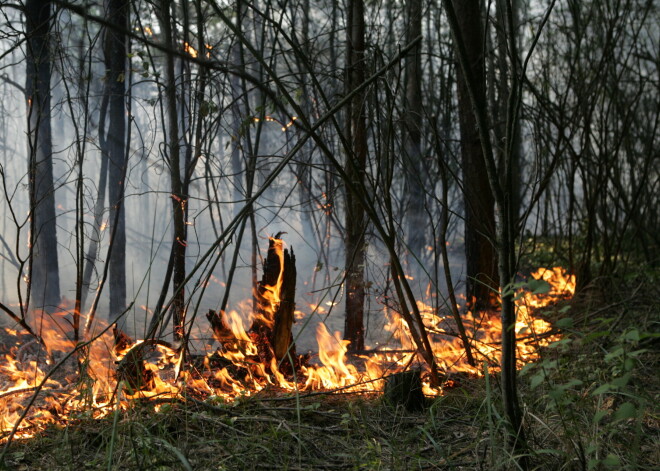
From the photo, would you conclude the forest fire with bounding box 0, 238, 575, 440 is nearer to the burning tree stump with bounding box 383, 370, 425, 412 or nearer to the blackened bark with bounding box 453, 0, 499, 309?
the burning tree stump with bounding box 383, 370, 425, 412

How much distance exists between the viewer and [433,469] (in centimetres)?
220

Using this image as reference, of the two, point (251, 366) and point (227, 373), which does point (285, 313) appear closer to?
point (251, 366)

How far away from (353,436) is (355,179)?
6.22 ft

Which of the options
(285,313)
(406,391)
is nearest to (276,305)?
(285,313)

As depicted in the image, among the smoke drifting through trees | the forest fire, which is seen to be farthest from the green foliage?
the forest fire

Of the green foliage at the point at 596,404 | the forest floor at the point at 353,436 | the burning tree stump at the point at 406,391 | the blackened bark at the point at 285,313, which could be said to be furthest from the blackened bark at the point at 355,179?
the green foliage at the point at 596,404

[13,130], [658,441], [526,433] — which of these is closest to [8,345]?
[526,433]

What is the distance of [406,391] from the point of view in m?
2.93

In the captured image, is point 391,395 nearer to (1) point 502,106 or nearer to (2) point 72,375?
(2) point 72,375

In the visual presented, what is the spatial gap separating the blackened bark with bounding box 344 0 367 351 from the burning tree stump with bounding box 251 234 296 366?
0.44m

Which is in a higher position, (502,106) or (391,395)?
(502,106)

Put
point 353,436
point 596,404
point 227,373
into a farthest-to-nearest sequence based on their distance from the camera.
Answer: point 227,373 < point 596,404 < point 353,436

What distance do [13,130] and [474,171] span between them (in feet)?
48.9

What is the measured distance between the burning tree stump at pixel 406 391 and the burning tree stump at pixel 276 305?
3.59 feet
